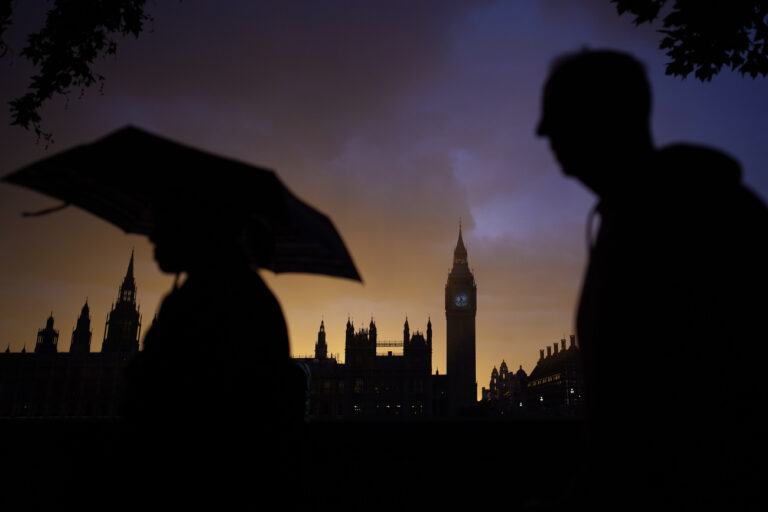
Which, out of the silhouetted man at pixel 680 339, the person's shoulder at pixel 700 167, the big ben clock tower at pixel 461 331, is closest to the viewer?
the silhouetted man at pixel 680 339

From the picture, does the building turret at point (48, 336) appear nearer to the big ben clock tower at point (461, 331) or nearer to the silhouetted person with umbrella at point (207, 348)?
the big ben clock tower at point (461, 331)

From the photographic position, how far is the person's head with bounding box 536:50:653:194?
1.48 metres

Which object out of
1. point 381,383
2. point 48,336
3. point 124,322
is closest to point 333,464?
point 381,383

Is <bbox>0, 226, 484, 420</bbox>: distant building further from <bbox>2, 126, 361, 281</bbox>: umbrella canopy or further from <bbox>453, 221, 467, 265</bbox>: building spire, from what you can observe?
<bbox>2, 126, 361, 281</bbox>: umbrella canopy

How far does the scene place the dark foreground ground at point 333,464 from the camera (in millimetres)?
2326

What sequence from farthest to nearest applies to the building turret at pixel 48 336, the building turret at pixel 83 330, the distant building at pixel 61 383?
1. the building turret at pixel 83 330
2. the building turret at pixel 48 336
3. the distant building at pixel 61 383

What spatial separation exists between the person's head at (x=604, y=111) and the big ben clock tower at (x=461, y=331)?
82.8 metres

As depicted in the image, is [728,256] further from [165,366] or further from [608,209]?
[165,366]

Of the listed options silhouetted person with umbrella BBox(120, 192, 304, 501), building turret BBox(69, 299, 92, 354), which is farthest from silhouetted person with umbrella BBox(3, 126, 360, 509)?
building turret BBox(69, 299, 92, 354)

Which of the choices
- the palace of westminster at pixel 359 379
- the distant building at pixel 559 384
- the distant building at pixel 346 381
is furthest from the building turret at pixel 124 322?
the distant building at pixel 559 384

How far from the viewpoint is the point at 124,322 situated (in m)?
101

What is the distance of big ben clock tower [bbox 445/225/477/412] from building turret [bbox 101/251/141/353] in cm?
5997

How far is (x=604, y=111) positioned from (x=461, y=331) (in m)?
92.5

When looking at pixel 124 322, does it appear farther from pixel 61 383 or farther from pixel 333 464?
pixel 333 464
